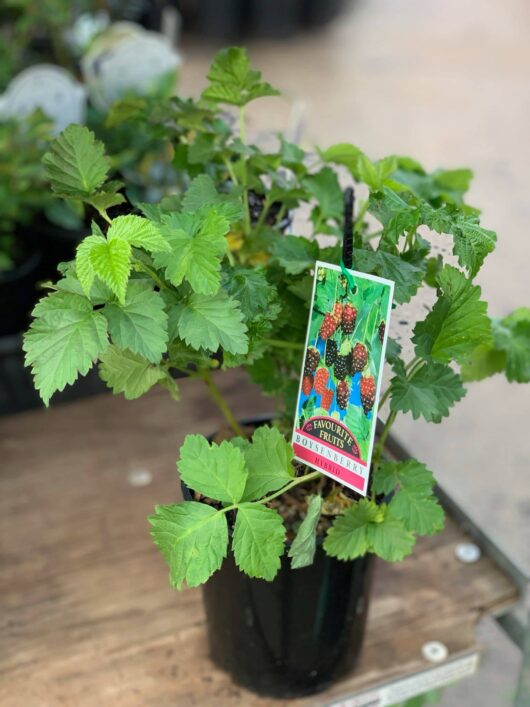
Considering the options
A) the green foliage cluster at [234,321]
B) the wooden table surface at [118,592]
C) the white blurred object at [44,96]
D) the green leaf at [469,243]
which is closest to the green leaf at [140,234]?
the green foliage cluster at [234,321]

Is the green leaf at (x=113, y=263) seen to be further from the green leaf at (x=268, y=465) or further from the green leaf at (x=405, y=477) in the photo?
the green leaf at (x=405, y=477)

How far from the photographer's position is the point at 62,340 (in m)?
0.61

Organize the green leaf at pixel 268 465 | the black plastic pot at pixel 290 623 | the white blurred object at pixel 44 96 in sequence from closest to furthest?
the green leaf at pixel 268 465 → the black plastic pot at pixel 290 623 → the white blurred object at pixel 44 96

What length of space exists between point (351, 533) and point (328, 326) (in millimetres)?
185

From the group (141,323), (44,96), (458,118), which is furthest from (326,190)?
(458,118)

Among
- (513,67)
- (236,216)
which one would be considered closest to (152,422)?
(236,216)

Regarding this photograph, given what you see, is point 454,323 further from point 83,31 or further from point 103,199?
point 83,31

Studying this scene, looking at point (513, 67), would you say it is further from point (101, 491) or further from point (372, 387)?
point (372, 387)

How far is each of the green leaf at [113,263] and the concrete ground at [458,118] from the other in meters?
0.35

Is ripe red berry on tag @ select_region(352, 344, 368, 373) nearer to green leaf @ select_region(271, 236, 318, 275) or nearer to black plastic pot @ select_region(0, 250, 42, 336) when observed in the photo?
green leaf @ select_region(271, 236, 318, 275)

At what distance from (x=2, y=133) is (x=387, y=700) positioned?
3.61 feet

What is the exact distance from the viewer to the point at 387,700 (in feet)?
2.99

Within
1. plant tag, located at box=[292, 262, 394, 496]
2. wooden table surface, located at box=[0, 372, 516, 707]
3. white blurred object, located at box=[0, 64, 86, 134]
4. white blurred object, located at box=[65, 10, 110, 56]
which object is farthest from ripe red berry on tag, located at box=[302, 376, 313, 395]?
white blurred object, located at box=[65, 10, 110, 56]

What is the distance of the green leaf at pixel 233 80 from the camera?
78 cm
